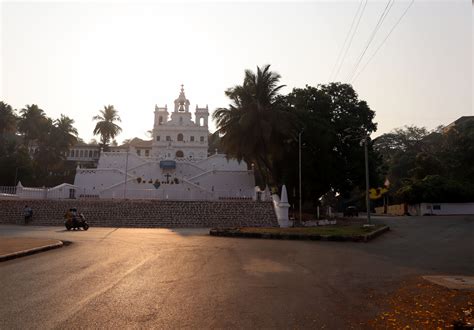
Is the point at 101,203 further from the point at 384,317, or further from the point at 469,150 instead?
the point at 469,150

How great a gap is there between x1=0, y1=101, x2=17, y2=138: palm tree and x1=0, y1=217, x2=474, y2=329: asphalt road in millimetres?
54189

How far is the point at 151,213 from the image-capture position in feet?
104

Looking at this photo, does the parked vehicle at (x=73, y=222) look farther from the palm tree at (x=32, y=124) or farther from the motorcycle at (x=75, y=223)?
the palm tree at (x=32, y=124)

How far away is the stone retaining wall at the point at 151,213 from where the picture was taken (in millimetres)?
30719

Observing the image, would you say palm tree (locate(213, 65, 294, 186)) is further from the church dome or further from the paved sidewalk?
the church dome

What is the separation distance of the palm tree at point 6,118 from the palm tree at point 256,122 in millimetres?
36961

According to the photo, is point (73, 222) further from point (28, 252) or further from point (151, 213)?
point (28, 252)

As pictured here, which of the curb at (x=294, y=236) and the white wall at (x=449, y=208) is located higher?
the white wall at (x=449, y=208)

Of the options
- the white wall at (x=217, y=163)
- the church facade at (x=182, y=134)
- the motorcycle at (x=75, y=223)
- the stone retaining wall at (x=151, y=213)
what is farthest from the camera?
the church facade at (x=182, y=134)

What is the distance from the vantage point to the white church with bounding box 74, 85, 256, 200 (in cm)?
4109

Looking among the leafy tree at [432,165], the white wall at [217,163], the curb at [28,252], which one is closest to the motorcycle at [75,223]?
the curb at [28,252]

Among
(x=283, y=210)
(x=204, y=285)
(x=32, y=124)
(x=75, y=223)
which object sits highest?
(x=32, y=124)

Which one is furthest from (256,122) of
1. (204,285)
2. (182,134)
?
(182,134)

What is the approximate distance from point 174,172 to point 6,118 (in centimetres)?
2750
